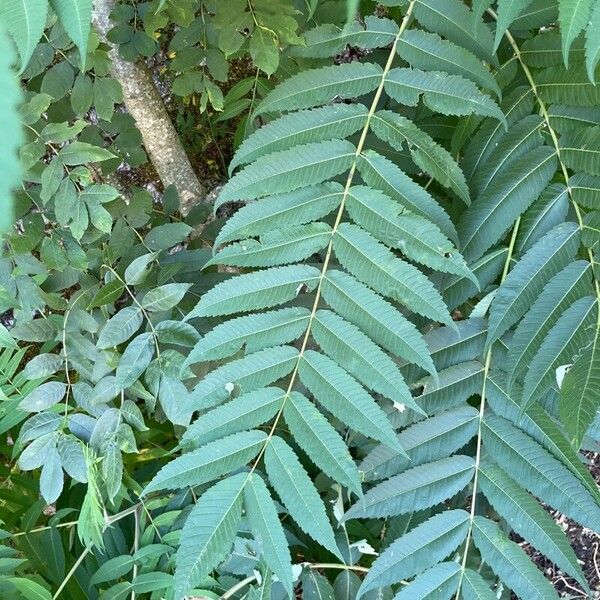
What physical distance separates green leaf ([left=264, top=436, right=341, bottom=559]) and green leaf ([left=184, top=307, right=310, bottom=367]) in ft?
0.52

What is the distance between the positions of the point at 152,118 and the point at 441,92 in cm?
106

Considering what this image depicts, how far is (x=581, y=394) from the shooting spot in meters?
0.99

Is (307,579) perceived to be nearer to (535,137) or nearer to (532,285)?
(532,285)

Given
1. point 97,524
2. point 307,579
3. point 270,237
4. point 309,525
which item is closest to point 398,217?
point 270,237

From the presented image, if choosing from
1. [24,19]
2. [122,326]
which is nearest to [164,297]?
[122,326]

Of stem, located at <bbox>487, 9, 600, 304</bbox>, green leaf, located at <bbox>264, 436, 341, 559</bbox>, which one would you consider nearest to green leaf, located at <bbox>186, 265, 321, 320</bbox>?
green leaf, located at <bbox>264, 436, 341, 559</bbox>

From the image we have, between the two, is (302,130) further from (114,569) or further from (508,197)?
(114,569)

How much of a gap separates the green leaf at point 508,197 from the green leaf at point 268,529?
561mm

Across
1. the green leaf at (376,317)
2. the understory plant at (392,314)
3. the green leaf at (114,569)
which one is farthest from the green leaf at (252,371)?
the green leaf at (114,569)

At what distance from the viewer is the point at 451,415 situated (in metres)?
1.18

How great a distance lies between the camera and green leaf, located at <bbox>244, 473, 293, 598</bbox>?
101 cm

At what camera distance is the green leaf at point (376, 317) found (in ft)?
3.34

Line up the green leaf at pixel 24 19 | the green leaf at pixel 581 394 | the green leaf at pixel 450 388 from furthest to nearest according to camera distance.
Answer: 1. the green leaf at pixel 450 388
2. the green leaf at pixel 581 394
3. the green leaf at pixel 24 19

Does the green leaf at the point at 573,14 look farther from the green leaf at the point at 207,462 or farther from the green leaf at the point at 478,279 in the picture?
the green leaf at the point at 207,462
